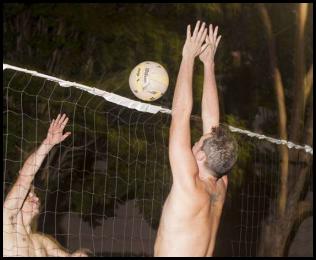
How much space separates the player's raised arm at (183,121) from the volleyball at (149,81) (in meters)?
1.15

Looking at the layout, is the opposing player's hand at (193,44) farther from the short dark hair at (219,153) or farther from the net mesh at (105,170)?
the net mesh at (105,170)

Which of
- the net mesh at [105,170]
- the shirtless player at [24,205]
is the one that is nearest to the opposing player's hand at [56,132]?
the shirtless player at [24,205]

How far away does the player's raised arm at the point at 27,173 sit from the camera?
4891 millimetres

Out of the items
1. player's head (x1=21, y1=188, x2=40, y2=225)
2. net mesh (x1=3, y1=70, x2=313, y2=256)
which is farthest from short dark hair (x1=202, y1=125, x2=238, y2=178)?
net mesh (x1=3, y1=70, x2=313, y2=256)

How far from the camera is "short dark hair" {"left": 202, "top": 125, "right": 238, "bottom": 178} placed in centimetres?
409

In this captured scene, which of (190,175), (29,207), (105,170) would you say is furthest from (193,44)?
(105,170)

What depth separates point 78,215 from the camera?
9.34 meters

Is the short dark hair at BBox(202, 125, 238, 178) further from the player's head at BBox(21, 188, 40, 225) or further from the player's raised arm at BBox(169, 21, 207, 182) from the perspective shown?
the player's head at BBox(21, 188, 40, 225)

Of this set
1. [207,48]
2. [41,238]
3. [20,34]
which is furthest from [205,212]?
[20,34]

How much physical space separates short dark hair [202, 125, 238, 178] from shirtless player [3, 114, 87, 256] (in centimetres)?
138

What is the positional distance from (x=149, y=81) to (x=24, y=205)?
158cm

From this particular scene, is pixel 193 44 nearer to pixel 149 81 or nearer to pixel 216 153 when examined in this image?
pixel 216 153

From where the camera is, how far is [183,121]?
3900 mm

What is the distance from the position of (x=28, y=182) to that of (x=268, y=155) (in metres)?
6.94
